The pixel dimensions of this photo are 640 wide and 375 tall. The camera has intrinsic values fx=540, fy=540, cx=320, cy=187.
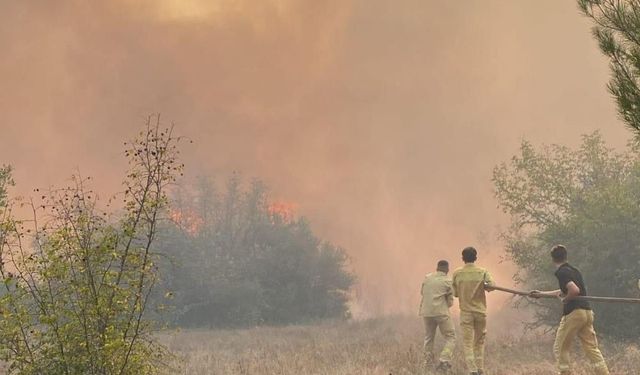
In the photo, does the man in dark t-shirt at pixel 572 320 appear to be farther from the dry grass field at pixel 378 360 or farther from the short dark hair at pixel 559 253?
the dry grass field at pixel 378 360

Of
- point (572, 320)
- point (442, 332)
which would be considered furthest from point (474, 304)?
point (572, 320)

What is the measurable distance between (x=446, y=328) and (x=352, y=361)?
2.43m

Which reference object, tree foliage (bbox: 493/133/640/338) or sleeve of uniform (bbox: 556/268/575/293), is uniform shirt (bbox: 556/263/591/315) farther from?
tree foliage (bbox: 493/133/640/338)

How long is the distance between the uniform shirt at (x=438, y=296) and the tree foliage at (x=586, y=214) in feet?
19.6

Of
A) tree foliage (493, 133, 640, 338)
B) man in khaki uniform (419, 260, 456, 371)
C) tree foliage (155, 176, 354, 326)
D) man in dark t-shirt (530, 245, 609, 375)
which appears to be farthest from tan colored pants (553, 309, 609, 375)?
tree foliage (155, 176, 354, 326)

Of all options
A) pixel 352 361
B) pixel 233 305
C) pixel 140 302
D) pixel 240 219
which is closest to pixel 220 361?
pixel 352 361

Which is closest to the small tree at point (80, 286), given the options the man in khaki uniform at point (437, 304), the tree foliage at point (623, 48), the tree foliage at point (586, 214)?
the tree foliage at point (623, 48)

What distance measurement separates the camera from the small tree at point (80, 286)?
5785 millimetres

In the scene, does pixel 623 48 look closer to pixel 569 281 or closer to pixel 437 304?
pixel 569 281

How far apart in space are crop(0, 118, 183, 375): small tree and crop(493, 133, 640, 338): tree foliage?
12800 millimetres

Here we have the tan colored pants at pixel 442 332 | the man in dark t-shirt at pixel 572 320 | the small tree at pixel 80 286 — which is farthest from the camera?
the tan colored pants at pixel 442 332

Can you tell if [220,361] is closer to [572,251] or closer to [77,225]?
[77,225]

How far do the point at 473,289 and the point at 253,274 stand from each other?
2544 cm

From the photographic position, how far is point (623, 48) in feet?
20.5
